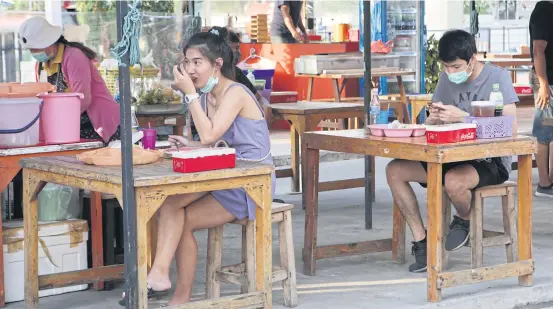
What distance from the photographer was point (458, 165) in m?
5.83

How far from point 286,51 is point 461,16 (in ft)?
46.9

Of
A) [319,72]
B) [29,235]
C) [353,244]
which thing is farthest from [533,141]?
[319,72]

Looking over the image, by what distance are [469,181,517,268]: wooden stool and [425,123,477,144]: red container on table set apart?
1.96 ft

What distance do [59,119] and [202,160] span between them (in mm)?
1411

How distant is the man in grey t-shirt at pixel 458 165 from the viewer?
5.77 metres

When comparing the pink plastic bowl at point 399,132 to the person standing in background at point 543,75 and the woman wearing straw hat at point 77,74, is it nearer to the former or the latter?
the woman wearing straw hat at point 77,74

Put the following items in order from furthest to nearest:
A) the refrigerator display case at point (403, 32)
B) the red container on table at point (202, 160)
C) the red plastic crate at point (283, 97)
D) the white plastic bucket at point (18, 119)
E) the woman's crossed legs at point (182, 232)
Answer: the refrigerator display case at point (403, 32)
the red plastic crate at point (283, 97)
the white plastic bucket at point (18, 119)
the woman's crossed legs at point (182, 232)
the red container on table at point (202, 160)

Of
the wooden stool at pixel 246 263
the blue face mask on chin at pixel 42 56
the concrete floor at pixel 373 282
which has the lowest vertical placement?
the concrete floor at pixel 373 282

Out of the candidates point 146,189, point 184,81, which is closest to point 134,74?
point 184,81

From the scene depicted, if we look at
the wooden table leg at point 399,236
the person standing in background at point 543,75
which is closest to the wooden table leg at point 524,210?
the wooden table leg at point 399,236

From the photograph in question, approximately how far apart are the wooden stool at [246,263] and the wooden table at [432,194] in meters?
0.67

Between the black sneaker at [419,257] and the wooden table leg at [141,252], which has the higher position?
the wooden table leg at [141,252]

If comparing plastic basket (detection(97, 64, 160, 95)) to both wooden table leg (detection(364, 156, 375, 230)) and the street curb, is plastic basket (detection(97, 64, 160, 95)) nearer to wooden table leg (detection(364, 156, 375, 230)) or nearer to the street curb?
the street curb

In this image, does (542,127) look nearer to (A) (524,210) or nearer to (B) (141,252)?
(A) (524,210)
